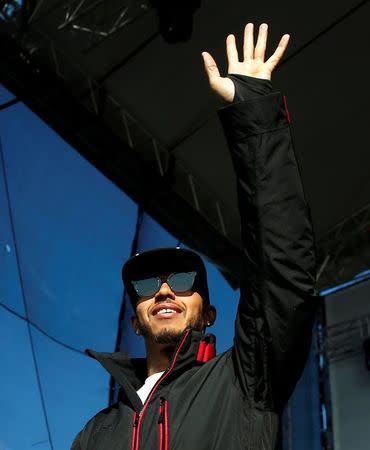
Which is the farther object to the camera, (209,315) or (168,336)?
(209,315)

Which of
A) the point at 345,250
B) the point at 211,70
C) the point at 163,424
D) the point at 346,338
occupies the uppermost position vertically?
the point at 345,250

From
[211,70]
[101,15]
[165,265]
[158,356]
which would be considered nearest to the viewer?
[211,70]

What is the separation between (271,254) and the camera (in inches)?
48.2

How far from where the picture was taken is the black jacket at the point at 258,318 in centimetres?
122

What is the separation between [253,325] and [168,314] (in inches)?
11.4

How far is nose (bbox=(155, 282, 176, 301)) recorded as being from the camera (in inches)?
60.6

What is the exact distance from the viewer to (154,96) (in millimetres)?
4934

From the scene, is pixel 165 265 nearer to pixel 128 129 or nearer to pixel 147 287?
pixel 147 287

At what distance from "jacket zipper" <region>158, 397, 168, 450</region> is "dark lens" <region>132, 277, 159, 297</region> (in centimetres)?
32

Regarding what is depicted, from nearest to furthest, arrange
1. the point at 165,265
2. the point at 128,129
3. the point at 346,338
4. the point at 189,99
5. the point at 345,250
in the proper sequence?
the point at 165,265 < the point at 189,99 < the point at 128,129 < the point at 346,338 < the point at 345,250

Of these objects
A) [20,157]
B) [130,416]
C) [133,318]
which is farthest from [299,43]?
[130,416]

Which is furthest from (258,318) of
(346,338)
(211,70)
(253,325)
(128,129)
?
(346,338)

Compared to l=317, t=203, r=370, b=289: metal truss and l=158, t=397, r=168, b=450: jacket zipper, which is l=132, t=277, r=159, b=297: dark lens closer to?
l=158, t=397, r=168, b=450: jacket zipper

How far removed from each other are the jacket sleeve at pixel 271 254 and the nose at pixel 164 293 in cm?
28
